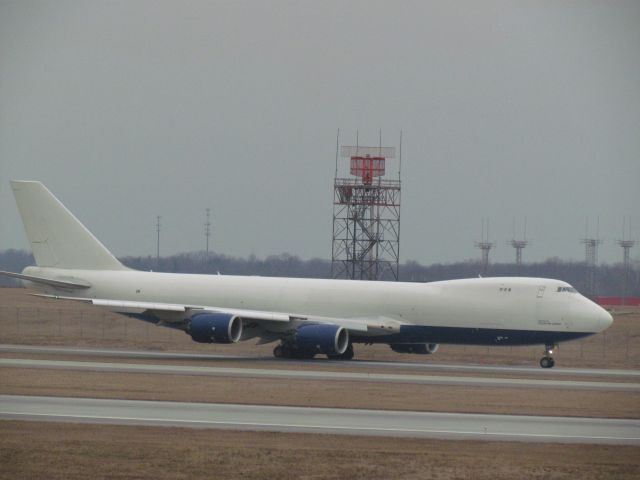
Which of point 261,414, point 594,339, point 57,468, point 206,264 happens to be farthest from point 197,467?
point 206,264

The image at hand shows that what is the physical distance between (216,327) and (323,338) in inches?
170

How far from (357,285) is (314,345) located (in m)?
3.94

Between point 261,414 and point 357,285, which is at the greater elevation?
point 357,285

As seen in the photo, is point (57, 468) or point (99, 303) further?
point (99, 303)

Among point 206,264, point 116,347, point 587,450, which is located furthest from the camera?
point 206,264

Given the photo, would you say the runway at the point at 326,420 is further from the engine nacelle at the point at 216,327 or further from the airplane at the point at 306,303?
the airplane at the point at 306,303

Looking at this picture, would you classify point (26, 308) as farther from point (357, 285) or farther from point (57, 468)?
point (57, 468)

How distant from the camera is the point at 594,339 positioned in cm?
6284

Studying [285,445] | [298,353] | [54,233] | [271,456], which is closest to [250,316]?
[298,353]

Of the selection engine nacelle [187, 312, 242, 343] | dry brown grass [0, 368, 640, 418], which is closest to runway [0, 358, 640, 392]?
dry brown grass [0, 368, 640, 418]

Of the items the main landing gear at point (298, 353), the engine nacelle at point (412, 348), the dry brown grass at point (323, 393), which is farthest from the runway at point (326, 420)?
the engine nacelle at point (412, 348)

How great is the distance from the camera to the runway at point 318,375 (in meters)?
38.2

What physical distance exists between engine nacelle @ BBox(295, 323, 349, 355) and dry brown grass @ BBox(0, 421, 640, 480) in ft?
71.9

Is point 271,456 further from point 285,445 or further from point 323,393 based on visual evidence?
point 323,393
